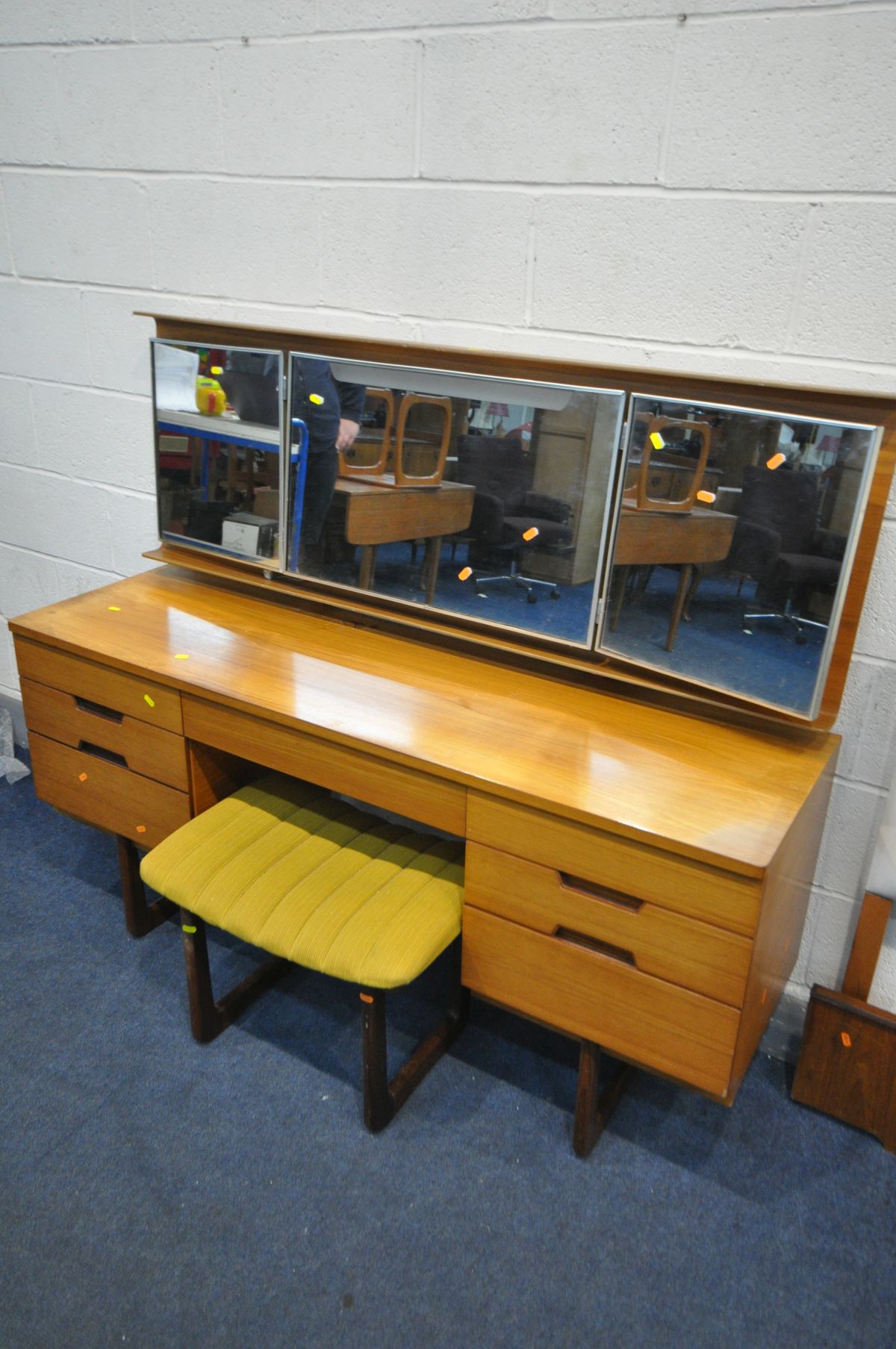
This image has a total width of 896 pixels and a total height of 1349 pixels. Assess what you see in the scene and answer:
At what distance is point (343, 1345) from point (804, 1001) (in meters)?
0.94

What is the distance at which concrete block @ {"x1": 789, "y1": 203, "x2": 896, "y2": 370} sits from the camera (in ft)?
4.19

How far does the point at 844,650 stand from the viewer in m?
1.29

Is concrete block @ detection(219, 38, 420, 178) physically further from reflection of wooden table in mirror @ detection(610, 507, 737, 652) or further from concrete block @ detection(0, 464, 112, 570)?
concrete block @ detection(0, 464, 112, 570)

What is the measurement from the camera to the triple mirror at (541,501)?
128 centimetres

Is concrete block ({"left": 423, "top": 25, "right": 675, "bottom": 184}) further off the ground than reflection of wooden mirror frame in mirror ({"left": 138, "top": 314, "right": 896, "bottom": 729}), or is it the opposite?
concrete block ({"left": 423, "top": 25, "right": 675, "bottom": 184})

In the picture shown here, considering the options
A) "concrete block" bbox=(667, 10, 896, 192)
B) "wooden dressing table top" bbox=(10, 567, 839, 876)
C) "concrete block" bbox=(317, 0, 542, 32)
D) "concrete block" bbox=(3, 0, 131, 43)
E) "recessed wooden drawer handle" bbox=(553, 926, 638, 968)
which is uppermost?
"concrete block" bbox=(3, 0, 131, 43)

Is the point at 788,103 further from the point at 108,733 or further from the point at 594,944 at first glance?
the point at 108,733

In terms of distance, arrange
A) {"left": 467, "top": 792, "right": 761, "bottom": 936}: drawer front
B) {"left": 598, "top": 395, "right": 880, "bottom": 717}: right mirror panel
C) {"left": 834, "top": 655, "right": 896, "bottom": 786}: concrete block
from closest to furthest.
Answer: {"left": 467, "top": 792, "right": 761, "bottom": 936}: drawer front → {"left": 598, "top": 395, "right": 880, "bottom": 717}: right mirror panel → {"left": 834, "top": 655, "right": 896, "bottom": 786}: concrete block

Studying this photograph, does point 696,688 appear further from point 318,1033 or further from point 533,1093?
point 318,1033

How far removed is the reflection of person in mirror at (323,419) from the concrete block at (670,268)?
346 millimetres

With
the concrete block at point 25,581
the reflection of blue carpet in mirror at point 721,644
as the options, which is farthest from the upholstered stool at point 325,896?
the concrete block at point 25,581

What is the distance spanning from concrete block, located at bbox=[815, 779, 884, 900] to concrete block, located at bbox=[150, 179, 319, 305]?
130 centimetres

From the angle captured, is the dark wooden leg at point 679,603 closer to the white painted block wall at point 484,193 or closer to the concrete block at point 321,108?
the white painted block wall at point 484,193

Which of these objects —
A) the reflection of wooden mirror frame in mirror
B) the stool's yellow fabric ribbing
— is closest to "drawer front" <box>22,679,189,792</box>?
the stool's yellow fabric ribbing
